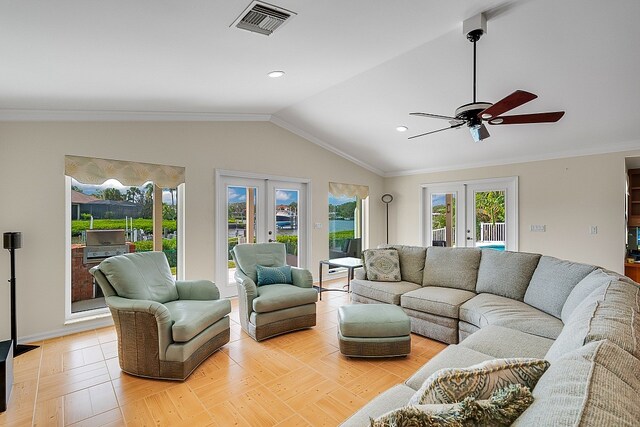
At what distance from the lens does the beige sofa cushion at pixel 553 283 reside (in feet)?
8.59

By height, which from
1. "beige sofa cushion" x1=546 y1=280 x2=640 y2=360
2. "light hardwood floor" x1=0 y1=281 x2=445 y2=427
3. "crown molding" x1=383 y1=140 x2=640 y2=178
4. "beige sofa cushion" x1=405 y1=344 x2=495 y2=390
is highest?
"crown molding" x1=383 y1=140 x2=640 y2=178

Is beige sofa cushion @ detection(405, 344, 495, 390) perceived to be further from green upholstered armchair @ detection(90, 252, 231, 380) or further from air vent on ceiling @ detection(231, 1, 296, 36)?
air vent on ceiling @ detection(231, 1, 296, 36)

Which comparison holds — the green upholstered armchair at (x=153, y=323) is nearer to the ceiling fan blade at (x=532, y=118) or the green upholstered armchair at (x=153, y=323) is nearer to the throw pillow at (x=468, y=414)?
the throw pillow at (x=468, y=414)

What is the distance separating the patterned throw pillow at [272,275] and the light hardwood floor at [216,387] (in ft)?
2.31

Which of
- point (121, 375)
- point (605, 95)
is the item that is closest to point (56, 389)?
point (121, 375)

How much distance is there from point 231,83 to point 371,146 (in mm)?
3074

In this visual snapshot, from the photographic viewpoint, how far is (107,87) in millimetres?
2973

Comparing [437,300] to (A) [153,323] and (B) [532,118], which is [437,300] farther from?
(A) [153,323]

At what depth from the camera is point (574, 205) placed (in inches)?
185

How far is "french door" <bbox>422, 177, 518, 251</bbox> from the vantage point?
5473mm

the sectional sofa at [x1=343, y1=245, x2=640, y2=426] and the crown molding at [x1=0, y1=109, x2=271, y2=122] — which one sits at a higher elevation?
the crown molding at [x1=0, y1=109, x2=271, y2=122]

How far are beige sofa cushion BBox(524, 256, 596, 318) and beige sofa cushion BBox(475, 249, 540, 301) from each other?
7cm

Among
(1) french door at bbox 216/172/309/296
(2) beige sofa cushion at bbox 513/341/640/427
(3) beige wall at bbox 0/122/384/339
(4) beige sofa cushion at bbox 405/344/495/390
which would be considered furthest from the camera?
(1) french door at bbox 216/172/309/296

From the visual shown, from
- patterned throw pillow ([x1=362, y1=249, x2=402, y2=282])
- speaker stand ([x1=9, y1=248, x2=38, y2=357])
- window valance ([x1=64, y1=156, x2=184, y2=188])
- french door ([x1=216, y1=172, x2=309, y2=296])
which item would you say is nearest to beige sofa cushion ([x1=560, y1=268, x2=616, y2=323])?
patterned throw pillow ([x1=362, y1=249, x2=402, y2=282])
